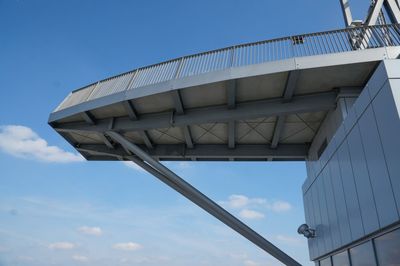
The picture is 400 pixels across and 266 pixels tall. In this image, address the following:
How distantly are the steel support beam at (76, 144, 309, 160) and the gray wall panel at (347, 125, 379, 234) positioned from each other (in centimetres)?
709

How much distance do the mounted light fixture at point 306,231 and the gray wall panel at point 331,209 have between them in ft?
6.99

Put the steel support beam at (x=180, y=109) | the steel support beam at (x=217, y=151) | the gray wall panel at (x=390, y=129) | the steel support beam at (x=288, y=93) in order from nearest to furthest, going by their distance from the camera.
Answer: the gray wall panel at (x=390, y=129)
the steel support beam at (x=288, y=93)
the steel support beam at (x=180, y=109)
the steel support beam at (x=217, y=151)

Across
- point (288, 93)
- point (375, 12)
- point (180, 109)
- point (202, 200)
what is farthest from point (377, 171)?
point (202, 200)

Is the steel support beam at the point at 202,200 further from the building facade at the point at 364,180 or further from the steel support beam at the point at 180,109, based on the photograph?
the building facade at the point at 364,180

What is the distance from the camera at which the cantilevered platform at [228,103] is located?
35.5 ft

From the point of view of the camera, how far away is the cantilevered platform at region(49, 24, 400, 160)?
10812 mm

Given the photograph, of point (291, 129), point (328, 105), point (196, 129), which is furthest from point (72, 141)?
point (328, 105)

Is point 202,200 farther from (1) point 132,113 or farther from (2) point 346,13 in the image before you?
(2) point 346,13

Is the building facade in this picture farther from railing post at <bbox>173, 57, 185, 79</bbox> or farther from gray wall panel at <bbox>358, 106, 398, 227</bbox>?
railing post at <bbox>173, 57, 185, 79</bbox>

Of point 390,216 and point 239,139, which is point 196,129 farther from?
point 390,216

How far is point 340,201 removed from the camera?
32.4 ft

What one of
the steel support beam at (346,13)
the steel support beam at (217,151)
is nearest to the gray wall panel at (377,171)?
the steel support beam at (217,151)

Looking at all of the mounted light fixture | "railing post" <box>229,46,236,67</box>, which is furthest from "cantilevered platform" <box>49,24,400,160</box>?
the mounted light fixture

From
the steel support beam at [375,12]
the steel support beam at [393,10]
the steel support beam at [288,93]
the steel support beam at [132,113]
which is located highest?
the steel support beam at [393,10]
